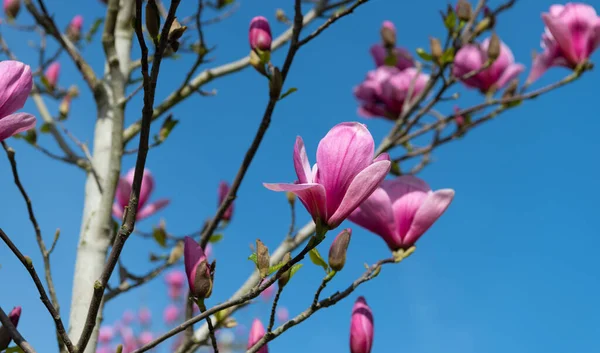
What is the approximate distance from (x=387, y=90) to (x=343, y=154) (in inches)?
64.9

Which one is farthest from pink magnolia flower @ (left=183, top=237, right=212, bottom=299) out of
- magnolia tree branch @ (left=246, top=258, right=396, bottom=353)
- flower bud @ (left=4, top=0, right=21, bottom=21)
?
flower bud @ (left=4, top=0, right=21, bottom=21)

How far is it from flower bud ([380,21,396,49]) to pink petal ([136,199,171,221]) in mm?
1195

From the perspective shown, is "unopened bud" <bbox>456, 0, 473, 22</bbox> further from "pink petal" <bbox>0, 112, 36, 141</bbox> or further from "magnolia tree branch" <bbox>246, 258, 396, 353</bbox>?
"pink petal" <bbox>0, 112, 36, 141</bbox>

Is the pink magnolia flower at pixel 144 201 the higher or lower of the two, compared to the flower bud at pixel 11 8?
lower

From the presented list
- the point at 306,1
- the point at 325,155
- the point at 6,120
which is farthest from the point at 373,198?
the point at 306,1

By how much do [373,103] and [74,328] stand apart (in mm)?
1567

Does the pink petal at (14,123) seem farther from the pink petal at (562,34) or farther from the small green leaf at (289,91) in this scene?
the pink petal at (562,34)

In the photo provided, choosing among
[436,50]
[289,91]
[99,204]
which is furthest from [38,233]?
[436,50]

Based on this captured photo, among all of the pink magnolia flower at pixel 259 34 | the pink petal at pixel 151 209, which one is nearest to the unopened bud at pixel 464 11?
the pink magnolia flower at pixel 259 34

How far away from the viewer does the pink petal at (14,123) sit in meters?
0.86

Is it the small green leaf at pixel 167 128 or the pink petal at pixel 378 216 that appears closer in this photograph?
the pink petal at pixel 378 216

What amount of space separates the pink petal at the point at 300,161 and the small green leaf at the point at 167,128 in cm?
113

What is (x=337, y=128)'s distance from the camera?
36.2 inches

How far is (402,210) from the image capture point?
4.32ft
